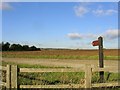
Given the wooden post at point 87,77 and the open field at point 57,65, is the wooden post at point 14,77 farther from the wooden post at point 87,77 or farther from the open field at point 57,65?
the wooden post at point 87,77

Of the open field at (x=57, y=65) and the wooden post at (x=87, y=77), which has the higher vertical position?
the wooden post at (x=87, y=77)

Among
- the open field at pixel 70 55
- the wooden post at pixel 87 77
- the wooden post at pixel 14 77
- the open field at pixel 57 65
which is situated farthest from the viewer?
the open field at pixel 70 55

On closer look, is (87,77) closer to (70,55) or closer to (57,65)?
(57,65)

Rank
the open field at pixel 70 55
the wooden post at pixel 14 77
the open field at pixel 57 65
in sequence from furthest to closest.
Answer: the open field at pixel 70 55 < the open field at pixel 57 65 < the wooden post at pixel 14 77

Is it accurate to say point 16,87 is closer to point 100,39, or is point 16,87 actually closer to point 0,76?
point 0,76

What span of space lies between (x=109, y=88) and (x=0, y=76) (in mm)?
4094

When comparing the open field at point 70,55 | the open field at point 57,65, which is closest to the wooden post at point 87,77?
the open field at point 57,65

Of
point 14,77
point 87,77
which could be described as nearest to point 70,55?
point 87,77

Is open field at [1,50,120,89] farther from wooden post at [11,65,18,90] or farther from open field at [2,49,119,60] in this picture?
wooden post at [11,65,18,90]

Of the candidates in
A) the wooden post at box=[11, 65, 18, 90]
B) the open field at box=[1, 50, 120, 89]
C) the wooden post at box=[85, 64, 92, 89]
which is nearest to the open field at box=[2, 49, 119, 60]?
the open field at box=[1, 50, 120, 89]

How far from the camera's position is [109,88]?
995 cm

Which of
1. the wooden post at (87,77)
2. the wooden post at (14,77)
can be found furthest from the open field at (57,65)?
the wooden post at (87,77)

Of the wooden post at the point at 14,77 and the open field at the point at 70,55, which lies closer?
the wooden post at the point at 14,77

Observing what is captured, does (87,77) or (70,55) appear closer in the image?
(87,77)
